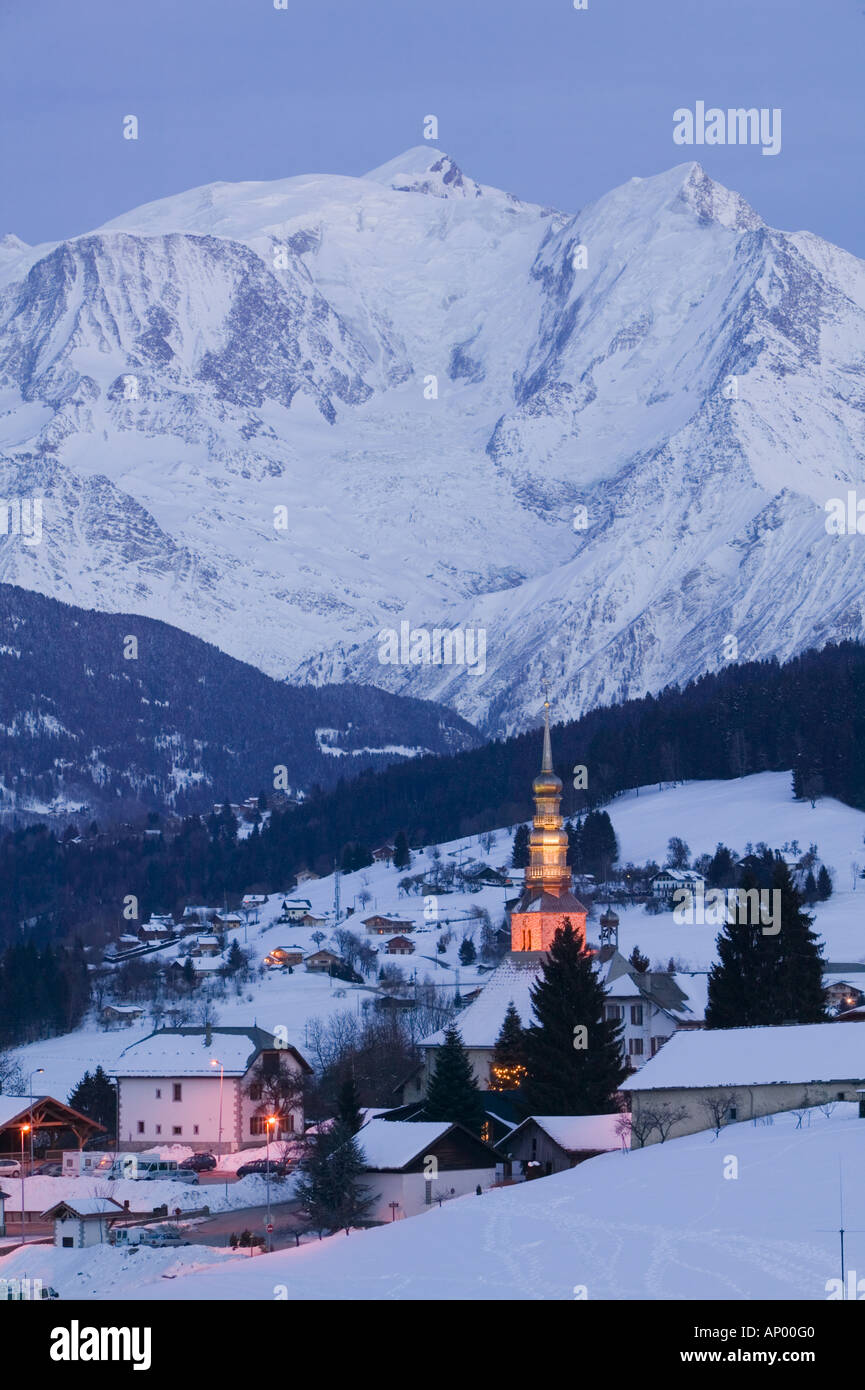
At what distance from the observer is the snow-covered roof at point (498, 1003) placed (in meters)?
105

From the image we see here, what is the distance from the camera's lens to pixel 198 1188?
88.6 metres

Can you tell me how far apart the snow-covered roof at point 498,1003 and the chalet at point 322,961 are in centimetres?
6289

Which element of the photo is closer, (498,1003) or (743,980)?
(743,980)

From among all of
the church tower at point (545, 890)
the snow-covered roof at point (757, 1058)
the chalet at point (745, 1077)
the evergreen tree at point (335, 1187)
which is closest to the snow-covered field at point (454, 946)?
the church tower at point (545, 890)

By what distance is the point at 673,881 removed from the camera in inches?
7126

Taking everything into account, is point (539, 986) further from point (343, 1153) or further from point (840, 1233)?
point (840, 1233)

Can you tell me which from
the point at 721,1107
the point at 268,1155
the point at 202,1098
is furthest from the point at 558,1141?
the point at 202,1098

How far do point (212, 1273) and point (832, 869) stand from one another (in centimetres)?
11642

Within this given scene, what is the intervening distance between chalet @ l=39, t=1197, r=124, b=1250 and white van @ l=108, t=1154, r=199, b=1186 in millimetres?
8034

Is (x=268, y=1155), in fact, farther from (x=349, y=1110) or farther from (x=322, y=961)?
(x=322, y=961)

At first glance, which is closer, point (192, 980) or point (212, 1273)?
point (212, 1273)

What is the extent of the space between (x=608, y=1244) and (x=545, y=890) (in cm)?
5161
